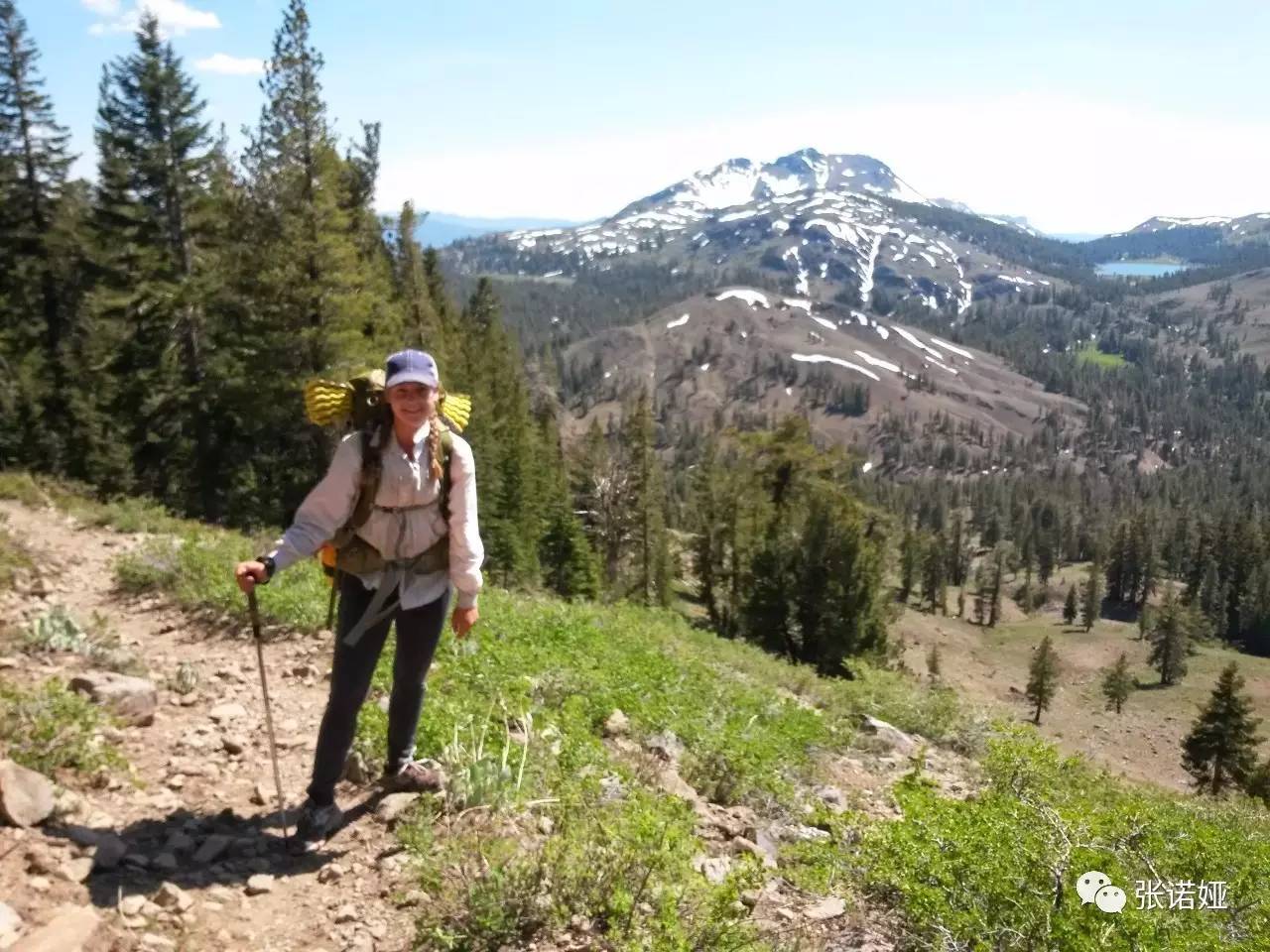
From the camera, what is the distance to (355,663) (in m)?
4.28

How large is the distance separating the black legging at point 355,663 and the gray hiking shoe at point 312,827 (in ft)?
0.15

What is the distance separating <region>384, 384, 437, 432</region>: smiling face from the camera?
395cm

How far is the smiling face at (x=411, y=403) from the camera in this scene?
156 inches

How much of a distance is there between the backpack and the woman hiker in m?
0.02

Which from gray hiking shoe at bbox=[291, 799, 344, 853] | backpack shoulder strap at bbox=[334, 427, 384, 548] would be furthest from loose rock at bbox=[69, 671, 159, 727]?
backpack shoulder strap at bbox=[334, 427, 384, 548]

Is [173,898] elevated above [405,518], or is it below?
below

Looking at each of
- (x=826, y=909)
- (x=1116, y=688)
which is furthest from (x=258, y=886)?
(x=1116, y=688)

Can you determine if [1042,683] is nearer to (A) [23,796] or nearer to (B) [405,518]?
(B) [405,518]

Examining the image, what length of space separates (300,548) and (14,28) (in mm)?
26590

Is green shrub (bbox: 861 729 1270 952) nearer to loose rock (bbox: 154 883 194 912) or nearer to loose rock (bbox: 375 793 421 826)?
loose rock (bbox: 375 793 421 826)

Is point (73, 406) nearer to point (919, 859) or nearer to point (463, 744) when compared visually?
point (463, 744)

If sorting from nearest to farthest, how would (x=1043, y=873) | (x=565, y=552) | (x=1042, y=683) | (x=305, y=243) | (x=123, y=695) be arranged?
(x=1043, y=873), (x=123, y=695), (x=305, y=243), (x=565, y=552), (x=1042, y=683)

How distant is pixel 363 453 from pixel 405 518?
411mm

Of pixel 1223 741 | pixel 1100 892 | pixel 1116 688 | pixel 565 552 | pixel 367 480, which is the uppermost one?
pixel 367 480
